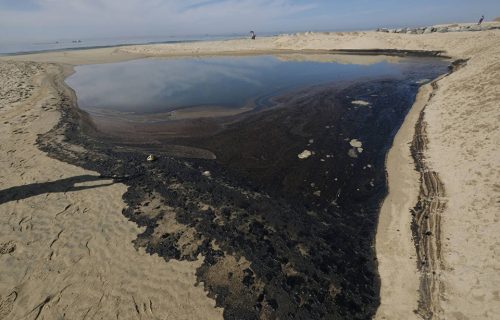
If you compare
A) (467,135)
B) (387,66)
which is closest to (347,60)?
(387,66)

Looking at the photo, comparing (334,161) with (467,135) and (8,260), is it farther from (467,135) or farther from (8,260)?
(8,260)

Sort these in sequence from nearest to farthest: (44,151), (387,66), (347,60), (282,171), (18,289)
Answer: (18,289) < (282,171) < (44,151) < (387,66) < (347,60)

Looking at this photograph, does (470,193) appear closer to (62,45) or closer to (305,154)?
(305,154)

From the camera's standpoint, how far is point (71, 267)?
312 inches

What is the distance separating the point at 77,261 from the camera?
26.6 ft

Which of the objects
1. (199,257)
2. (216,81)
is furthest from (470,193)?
(216,81)

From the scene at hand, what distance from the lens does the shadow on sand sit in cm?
1077

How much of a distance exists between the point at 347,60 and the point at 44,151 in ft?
131

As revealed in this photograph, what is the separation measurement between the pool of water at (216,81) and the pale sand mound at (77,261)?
10721 mm

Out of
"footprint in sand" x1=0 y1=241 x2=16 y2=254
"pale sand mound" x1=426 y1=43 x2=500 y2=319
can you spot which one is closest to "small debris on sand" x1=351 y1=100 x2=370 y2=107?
"pale sand mound" x1=426 y1=43 x2=500 y2=319

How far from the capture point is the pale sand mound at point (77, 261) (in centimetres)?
688

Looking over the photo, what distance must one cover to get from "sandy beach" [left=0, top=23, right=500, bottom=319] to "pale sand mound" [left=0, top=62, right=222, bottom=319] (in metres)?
0.03

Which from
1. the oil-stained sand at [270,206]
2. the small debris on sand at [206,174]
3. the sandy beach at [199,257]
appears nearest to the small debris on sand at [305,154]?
the oil-stained sand at [270,206]

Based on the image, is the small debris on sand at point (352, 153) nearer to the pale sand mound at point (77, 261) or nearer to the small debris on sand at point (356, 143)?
the small debris on sand at point (356, 143)
